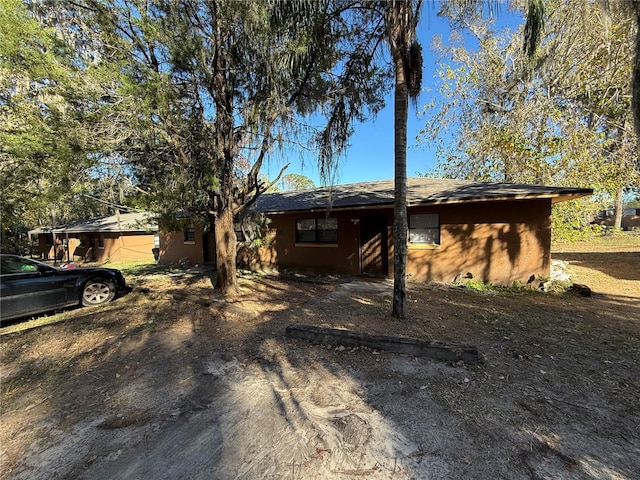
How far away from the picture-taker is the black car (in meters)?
6.25

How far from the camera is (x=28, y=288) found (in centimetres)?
646

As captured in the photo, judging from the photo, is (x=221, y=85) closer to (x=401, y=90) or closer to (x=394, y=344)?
(x=401, y=90)

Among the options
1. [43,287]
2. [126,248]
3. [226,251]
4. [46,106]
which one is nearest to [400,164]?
[226,251]

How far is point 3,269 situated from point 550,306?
38.2 feet

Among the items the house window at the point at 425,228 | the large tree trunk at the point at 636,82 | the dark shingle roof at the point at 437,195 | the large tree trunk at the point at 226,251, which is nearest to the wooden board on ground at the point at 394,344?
the large tree trunk at the point at 226,251

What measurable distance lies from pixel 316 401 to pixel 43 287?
6998 millimetres

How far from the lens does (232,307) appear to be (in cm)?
662

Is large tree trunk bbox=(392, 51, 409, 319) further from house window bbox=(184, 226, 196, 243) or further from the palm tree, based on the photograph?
house window bbox=(184, 226, 196, 243)

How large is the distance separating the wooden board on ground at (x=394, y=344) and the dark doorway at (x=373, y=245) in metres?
6.69

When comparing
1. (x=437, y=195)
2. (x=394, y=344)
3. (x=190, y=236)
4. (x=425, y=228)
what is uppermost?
(x=437, y=195)

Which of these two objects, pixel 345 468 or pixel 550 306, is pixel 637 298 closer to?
pixel 550 306

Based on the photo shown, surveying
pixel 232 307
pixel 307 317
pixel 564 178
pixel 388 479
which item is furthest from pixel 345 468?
pixel 564 178

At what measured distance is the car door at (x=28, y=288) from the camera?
621 cm

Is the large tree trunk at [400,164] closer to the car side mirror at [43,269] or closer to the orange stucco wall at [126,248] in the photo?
the car side mirror at [43,269]
